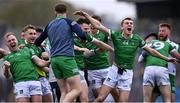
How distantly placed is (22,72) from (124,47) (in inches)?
89.1

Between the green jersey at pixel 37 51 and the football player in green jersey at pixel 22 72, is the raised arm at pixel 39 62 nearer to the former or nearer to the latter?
the football player in green jersey at pixel 22 72

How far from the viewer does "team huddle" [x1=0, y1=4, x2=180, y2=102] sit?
14.1 meters

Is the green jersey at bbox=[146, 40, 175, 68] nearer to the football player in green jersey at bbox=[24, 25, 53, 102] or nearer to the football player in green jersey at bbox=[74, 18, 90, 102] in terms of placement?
the football player in green jersey at bbox=[74, 18, 90, 102]

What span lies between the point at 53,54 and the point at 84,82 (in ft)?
6.09

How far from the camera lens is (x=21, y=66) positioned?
50.7ft

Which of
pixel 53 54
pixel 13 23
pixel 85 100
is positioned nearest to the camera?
pixel 53 54

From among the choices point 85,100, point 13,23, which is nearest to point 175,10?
point 13,23

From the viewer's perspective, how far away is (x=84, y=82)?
15.8 m

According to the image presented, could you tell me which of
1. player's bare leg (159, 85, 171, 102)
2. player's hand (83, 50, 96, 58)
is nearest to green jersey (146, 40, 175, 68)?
player's bare leg (159, 85, 171, 102)

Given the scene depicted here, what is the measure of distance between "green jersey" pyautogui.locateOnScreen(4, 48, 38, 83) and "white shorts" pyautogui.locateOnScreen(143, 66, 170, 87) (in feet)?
9.39

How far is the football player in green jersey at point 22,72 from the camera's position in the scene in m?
15.4

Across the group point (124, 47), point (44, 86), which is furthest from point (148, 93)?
point (44, 86)

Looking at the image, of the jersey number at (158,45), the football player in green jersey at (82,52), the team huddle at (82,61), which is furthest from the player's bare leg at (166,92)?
the football player in green jersey at (82,52)

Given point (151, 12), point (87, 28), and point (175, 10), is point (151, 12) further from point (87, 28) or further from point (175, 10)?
point (87, 28)
